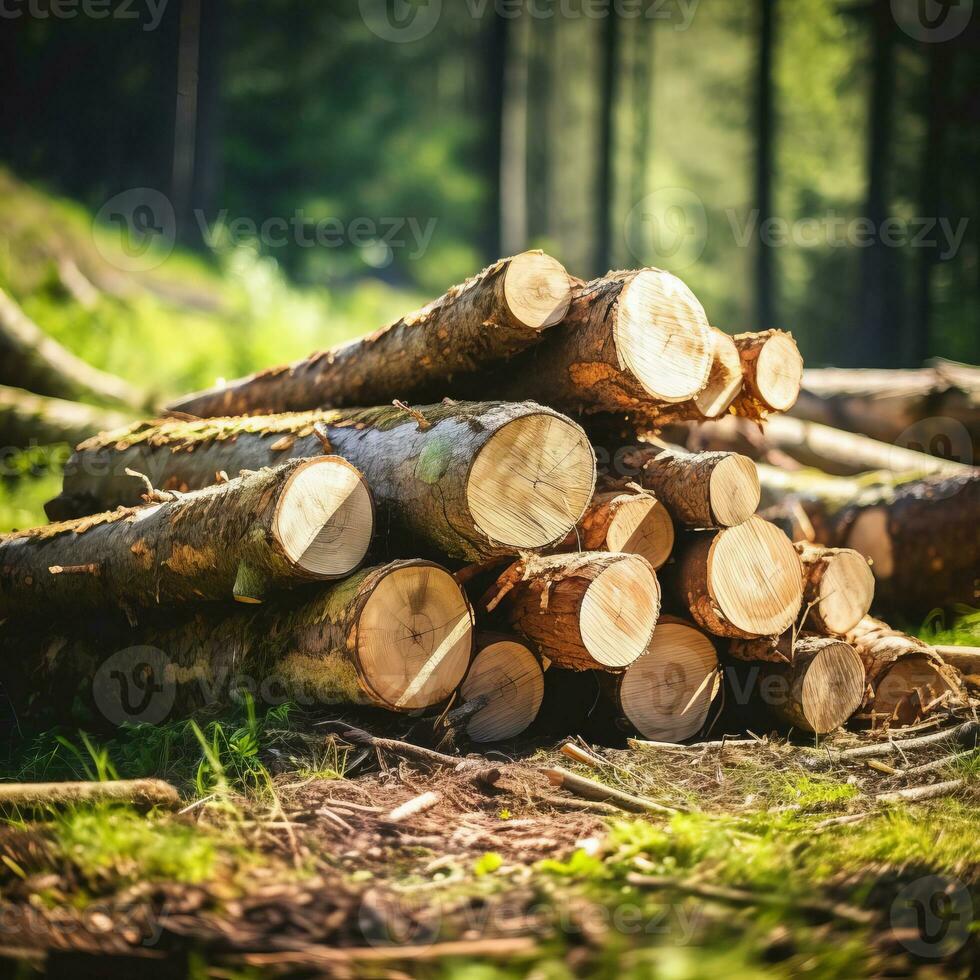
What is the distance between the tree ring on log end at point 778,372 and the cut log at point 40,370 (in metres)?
6.72

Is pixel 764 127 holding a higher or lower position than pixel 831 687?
higher

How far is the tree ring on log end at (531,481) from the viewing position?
323 centimetres

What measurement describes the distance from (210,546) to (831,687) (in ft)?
9.45

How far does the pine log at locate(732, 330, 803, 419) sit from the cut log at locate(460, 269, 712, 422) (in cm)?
57

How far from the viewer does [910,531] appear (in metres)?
5.45

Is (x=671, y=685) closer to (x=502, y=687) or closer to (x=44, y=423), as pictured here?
(x=502, y=687)

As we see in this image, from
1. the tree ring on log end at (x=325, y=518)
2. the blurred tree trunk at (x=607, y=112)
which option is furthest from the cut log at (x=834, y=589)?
the blurred tree trunk at (x=607, y=112)

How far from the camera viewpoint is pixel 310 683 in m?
3.54

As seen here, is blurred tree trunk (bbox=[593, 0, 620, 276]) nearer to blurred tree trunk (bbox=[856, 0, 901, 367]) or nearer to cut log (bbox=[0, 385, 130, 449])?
blurred tree trunk (bbox=[856, 0, 901, 367])

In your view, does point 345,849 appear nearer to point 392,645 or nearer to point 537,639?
point 392,645

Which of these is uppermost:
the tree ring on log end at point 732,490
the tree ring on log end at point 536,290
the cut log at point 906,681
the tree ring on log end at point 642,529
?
the tree ring on log end at point 536,290

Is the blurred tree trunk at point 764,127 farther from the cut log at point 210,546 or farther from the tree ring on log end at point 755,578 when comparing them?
the cut log at point 210,546

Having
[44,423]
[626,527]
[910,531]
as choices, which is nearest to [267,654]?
[626,527]

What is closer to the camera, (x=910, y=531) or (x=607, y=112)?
(x=910, y=531)
